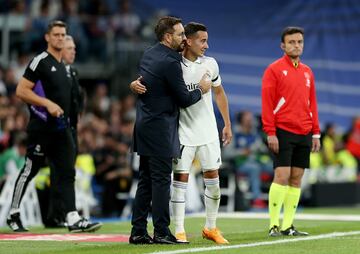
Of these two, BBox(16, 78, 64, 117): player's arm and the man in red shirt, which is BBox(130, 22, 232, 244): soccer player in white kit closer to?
the man in red shirt

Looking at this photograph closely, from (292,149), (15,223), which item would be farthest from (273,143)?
(15,223)

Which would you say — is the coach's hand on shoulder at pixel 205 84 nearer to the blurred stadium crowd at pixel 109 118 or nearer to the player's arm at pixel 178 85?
the player's arm at pixel 178 85

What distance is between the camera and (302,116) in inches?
442

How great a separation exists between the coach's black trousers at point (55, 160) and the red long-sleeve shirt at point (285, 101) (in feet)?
8.27

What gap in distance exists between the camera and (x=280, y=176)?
36.8 feet

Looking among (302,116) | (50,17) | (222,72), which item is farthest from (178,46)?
(222,72)

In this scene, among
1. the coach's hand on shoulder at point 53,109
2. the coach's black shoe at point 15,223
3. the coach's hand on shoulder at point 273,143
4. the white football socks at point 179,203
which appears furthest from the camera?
the coach's black shoe at point 15,223

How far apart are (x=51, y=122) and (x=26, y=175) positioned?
0.75 m

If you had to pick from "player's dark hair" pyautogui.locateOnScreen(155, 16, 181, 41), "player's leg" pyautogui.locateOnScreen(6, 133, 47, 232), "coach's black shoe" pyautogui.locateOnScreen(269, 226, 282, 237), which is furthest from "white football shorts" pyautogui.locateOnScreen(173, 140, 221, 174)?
"player's leg" pyautogui.locateOnScreen(6, 133, 47, 232)

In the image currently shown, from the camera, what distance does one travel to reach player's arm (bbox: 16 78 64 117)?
1188cm

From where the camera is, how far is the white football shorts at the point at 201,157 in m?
10.2

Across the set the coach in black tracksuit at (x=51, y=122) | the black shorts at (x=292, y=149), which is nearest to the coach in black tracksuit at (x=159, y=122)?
the black shorts at (x=292, y=149)

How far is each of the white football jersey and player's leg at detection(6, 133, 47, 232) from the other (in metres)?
2.90

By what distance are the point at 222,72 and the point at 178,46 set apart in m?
16.2
